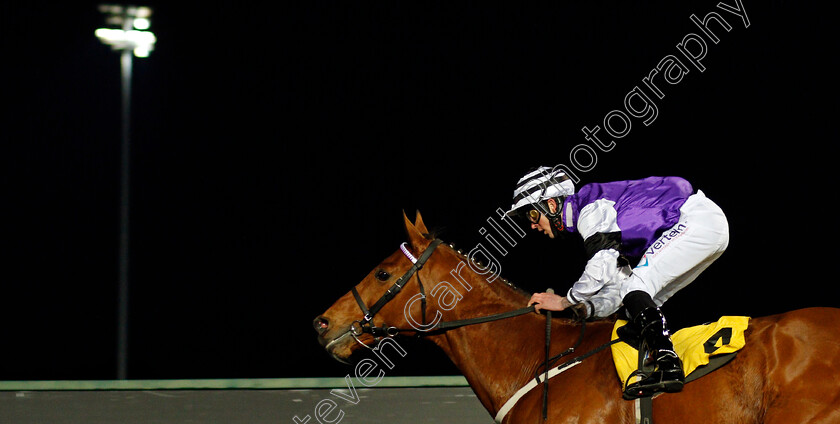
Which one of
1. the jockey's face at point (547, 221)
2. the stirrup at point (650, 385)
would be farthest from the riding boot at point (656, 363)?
the jockey's face at point (547, 221)

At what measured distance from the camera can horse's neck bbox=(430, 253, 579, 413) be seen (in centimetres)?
272

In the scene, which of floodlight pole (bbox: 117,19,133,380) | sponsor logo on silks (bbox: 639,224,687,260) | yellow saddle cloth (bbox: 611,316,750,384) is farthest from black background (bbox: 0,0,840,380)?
yellow saddle cloth (bbox: 611,316,750,384)

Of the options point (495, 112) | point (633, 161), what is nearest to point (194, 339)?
point (495, 112)

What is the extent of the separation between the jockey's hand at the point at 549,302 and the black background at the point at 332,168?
120 inches

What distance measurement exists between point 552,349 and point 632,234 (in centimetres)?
50

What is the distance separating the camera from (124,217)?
19.6ft

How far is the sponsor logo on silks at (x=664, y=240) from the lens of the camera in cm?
256

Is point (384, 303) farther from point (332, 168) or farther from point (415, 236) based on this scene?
point (332, 168)

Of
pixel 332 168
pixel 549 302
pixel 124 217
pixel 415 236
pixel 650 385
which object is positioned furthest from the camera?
pixel 332 168

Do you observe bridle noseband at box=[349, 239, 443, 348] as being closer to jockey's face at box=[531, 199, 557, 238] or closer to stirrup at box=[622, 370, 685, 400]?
jockey's face at box=[531, 199, 557, 238]

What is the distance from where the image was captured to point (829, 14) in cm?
609

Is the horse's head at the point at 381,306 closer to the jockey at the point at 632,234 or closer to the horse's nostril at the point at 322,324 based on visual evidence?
the horse's nostril at the point at 322,324

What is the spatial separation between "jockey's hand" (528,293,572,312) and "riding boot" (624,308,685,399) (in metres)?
0.32

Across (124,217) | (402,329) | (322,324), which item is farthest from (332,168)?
(402,329)
